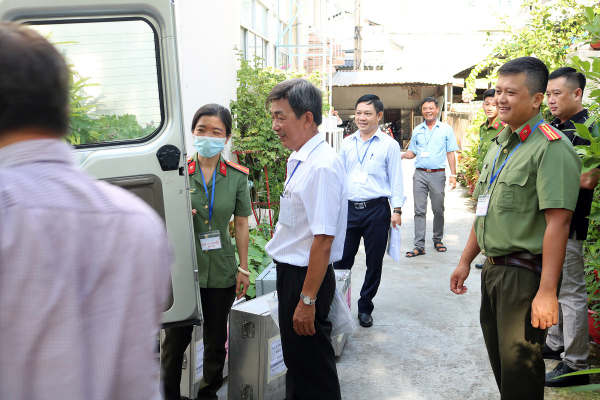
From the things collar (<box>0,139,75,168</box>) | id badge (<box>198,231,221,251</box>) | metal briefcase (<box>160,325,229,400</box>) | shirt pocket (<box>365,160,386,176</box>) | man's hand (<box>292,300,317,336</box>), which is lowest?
metal briefcase (<box>160,325,229,400</box>)

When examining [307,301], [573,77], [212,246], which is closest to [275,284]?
[212,246]

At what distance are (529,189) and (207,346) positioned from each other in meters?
2.00

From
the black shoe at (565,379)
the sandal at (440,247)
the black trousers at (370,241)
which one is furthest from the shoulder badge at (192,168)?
the sandal at (440,247)

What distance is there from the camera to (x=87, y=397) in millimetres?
999

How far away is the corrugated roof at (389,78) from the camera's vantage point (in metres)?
20.8

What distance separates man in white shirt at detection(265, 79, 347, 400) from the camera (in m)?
2.44

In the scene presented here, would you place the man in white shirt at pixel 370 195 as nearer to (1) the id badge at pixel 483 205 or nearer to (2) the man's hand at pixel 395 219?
(2) the man's hand at pixel 395 219

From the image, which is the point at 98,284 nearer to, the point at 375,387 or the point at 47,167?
the point at 47,167

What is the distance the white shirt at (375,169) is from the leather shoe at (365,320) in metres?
1.00

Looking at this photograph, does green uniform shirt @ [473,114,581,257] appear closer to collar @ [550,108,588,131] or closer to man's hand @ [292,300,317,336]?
man's hand @ [292,300,317,336]

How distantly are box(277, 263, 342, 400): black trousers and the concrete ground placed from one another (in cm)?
112

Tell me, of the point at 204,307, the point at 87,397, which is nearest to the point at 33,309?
the point at 87,397

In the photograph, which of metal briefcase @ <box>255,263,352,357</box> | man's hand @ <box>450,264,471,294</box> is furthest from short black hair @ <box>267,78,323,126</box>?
metal briefcase @ <box>255,263,352,357</box>

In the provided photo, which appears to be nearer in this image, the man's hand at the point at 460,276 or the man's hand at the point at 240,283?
the man's hand at the point at 460,276
